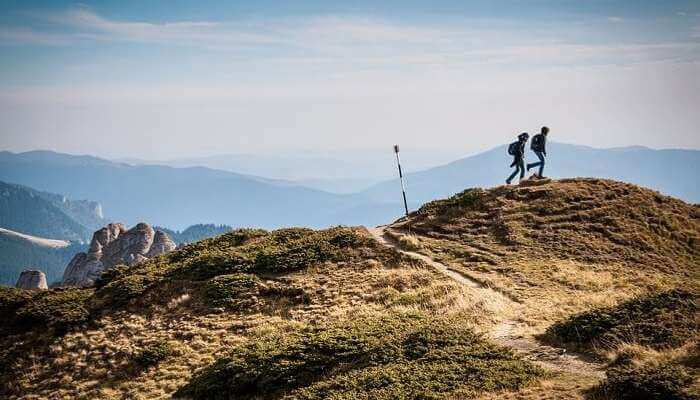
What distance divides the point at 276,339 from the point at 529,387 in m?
10.4

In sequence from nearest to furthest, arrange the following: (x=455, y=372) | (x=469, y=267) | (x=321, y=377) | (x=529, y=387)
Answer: (x=529, y=387) → (x=455, y=372) → (x=321, y=377) → (x=469, y=267)

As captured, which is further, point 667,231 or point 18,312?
point 667,231

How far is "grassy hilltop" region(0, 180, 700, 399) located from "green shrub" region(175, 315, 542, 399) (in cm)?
7

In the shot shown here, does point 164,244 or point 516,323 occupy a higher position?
point 516,323

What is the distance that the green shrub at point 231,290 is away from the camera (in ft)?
93.9

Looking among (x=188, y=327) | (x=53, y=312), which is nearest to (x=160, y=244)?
(x=53, y=312)

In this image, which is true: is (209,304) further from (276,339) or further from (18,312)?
(18,312)

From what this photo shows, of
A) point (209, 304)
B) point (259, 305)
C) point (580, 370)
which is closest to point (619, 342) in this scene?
point (580, 370)


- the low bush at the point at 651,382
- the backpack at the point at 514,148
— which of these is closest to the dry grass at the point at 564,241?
the backpack at the point at 514,148

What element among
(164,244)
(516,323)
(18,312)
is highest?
(18,312)

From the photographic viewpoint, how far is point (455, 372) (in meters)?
18.2

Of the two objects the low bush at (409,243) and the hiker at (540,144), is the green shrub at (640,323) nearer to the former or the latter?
the low bush at (409,243)

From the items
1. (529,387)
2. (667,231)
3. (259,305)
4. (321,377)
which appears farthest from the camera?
(667,231)

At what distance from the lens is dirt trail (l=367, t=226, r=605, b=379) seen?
61.8 feet
